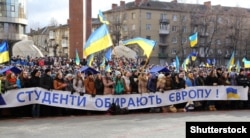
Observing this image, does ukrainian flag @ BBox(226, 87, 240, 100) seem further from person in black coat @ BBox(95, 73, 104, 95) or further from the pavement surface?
person in black coat @ BBox(95, 73, 104, 95)

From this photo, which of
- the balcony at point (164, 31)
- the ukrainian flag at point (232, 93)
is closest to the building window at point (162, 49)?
the balcony at point (164, 31)

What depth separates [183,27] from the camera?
8150 centimetres

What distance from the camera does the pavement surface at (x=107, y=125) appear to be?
1134cm

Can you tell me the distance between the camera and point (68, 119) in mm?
14727

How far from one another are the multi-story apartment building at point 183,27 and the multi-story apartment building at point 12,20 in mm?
17751

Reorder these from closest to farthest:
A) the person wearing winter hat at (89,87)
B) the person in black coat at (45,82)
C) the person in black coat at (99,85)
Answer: the person in black coat at (45,82), the person wearing winter hat at (89,87), the person in black coat at (99,85)

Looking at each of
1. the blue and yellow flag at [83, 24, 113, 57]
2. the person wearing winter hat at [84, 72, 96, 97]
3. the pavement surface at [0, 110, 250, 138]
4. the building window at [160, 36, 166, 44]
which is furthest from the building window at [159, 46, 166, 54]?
the person wearing winter hat at [84, 72, 96, 97]

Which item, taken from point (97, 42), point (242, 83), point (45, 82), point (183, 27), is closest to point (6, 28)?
point (183, 27)

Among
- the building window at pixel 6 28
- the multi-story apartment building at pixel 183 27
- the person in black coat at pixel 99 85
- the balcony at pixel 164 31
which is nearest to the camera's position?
the person in black coat at pixel 99 85

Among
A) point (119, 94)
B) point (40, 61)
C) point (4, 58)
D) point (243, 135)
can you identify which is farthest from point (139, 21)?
point (243, 135)

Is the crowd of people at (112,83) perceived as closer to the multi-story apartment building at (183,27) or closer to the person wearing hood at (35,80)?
the person wearing hood at (35,80)

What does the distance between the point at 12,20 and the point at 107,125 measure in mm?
74484

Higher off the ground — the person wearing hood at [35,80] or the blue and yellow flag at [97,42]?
the blue and yellow flag at [97,42]

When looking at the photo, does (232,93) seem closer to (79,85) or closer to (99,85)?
(99,85)
